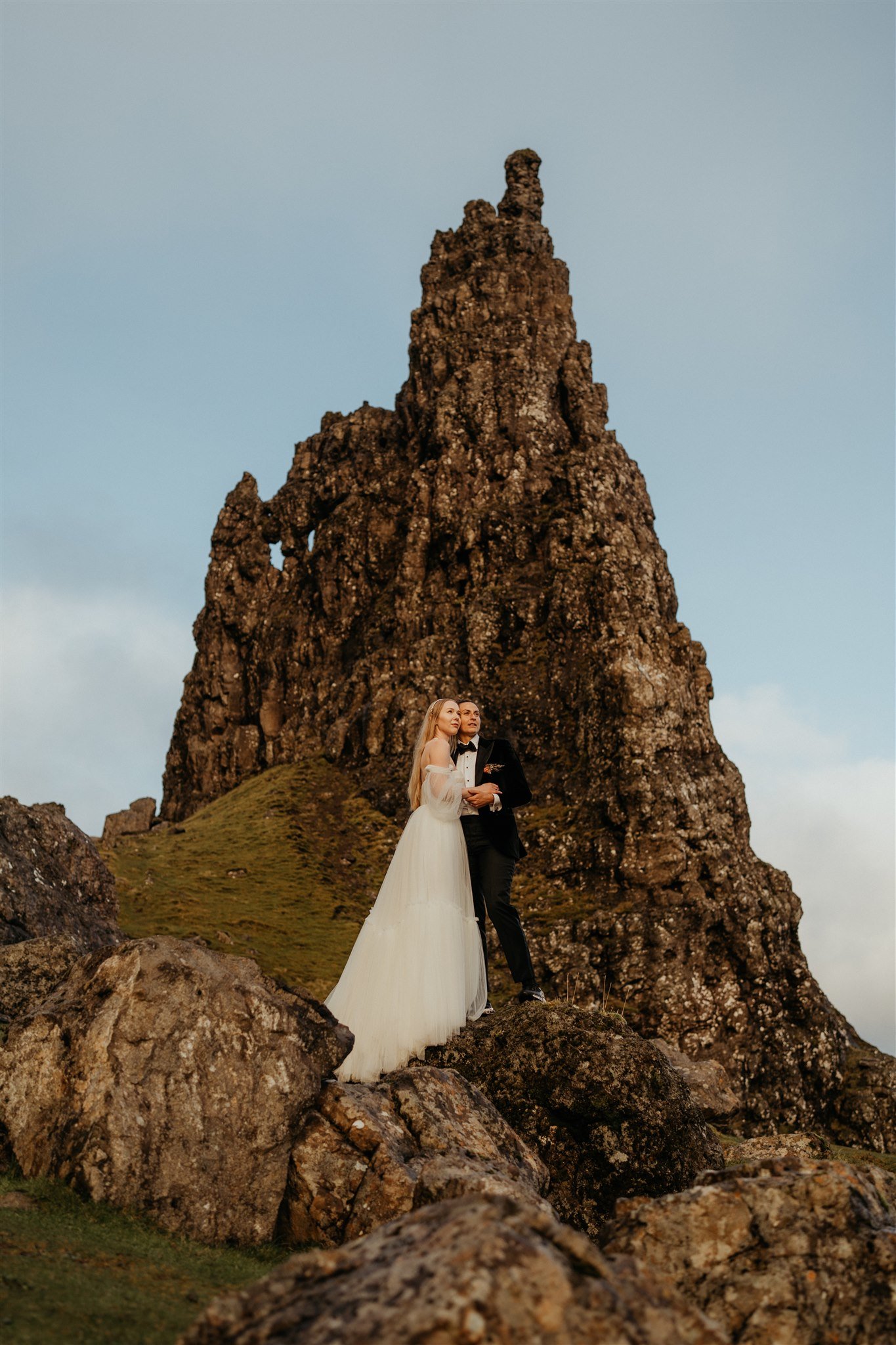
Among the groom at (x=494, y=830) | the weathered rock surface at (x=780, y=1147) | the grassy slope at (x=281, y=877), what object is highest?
the grassy slope at (x=281, y=877)

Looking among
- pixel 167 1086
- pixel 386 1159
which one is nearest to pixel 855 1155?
pixel 386 1159

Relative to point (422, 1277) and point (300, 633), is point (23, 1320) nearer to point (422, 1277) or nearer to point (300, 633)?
point (422, 1277)

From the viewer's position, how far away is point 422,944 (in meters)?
14.4

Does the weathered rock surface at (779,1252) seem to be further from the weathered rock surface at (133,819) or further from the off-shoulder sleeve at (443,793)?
the weathered rock surface at (133,819)

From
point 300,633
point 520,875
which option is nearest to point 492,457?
point 300,633

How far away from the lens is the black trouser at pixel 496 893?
15.2 meters

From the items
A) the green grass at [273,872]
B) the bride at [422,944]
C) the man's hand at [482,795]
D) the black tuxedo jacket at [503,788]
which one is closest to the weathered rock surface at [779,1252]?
the bride at [422,944]

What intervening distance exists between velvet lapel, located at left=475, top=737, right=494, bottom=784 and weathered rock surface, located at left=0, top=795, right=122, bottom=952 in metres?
8.62

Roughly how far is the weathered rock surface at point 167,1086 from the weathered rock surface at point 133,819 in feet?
207

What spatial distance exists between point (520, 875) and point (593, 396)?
3635 cm

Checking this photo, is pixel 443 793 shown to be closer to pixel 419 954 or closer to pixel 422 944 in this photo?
pixel 422 944

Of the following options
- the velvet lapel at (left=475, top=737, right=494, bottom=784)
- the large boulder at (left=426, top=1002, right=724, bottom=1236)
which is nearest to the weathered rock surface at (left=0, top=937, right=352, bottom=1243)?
the large boulder at (left=426, top=1002, right=724, bottom=1236)

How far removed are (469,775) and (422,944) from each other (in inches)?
105

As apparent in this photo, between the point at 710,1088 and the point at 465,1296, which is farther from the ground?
the point at 710,1088
